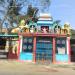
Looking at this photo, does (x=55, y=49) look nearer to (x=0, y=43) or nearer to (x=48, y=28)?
(x=48, y=28)

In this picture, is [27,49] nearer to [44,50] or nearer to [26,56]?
[26,56]

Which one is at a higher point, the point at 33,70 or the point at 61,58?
the point at 61,58

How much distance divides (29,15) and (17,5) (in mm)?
3766

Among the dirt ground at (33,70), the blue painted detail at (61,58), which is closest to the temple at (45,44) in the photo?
the blue painted detail at (61,58)

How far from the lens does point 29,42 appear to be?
38281mm

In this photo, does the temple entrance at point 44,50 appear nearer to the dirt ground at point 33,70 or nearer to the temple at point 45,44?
the temple at point 45,44

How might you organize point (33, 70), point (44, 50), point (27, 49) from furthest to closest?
point (27, 49)
point (44, 50)
point (33, 70)

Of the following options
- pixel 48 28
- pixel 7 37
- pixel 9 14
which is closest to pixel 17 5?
pixel 9 14

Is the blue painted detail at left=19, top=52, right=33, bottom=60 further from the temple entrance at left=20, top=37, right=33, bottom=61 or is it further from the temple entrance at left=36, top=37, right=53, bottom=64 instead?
the temple entrance at left=36, top=37, right=53, bottom=64

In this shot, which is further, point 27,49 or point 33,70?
point 27,49

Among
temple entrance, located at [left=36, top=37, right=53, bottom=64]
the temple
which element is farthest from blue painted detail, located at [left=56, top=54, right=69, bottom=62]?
temple entrance, located at [left=36, top=37, right=53, bottom=64]

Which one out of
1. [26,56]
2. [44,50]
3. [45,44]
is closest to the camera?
[44,50]

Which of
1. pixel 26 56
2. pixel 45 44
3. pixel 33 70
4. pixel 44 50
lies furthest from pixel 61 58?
pixel 33 70

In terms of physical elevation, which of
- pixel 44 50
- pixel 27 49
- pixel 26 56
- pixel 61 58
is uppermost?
pixel 27 49
